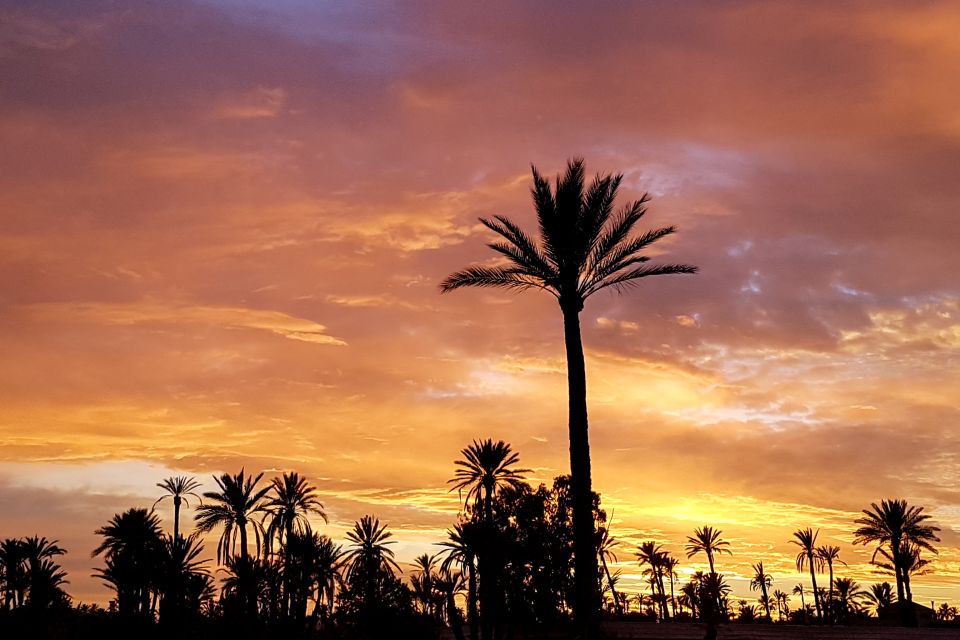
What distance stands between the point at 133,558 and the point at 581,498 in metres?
57.9

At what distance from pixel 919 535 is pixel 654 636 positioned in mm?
37471

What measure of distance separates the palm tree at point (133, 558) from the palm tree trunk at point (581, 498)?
2734 cm

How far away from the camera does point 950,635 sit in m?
53.3

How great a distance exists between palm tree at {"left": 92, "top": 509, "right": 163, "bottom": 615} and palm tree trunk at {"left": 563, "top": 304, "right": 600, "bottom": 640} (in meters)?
27.3

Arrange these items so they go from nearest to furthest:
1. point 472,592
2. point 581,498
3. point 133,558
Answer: point 581,498
point 472,592
point 133,558

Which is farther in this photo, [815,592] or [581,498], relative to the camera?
[815,592]

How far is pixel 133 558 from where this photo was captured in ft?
244

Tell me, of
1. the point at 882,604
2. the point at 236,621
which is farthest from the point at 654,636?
the point at 882,604

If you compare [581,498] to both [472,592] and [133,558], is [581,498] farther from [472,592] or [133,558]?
[133,558]

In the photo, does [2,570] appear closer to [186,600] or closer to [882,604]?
[186,600]

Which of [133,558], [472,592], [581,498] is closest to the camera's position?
[581,498]

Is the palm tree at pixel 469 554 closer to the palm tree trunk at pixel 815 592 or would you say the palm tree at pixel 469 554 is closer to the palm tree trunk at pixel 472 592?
the palm tree trunk at pixel 472 592

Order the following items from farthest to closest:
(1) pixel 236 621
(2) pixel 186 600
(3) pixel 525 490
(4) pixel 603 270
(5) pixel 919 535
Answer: (5) pixel 919 535, (3) pixel 525 490, (2) pixel 186 600, (1) pixel 236 621, (4) pixel 603 270

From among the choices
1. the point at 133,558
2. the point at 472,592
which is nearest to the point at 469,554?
the point at 472,592
